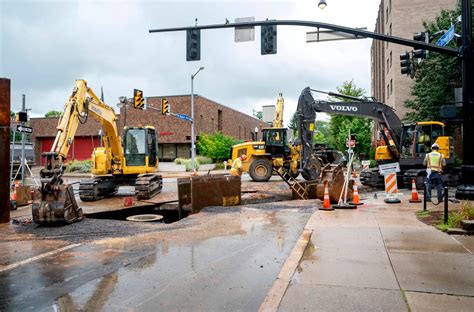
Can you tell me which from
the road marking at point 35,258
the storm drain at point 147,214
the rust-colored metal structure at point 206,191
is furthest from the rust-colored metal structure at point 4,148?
A: the rust-colored metal structure at point 206,191

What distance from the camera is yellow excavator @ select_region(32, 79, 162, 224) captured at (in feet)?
32.4

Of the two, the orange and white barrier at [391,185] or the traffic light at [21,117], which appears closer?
the orange and white barrier at [391,185]

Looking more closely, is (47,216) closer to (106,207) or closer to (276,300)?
(106,207)

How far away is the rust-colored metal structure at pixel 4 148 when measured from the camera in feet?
33.8

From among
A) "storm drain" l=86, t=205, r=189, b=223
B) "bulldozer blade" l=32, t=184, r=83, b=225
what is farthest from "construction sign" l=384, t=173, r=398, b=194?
"bulldozer blade" l=32, t=184, r=83, b=225

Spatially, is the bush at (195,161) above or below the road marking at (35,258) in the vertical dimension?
above

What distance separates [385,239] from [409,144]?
12194mm

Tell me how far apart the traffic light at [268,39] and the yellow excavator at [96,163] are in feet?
20.7

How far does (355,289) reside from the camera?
4.75m

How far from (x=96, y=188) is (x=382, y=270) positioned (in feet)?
41.1

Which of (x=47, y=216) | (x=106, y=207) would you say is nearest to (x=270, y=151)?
(x=106, y=207)

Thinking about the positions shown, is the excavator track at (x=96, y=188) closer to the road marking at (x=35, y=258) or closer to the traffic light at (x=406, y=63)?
the road marking at (x=35, y=258)

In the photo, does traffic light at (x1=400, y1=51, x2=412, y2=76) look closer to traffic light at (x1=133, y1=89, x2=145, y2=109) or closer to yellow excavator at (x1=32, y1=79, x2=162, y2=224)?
yellow excavator at (x1=32, y1=79, x2=162, y2=224)

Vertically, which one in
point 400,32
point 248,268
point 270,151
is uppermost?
point 400,32
